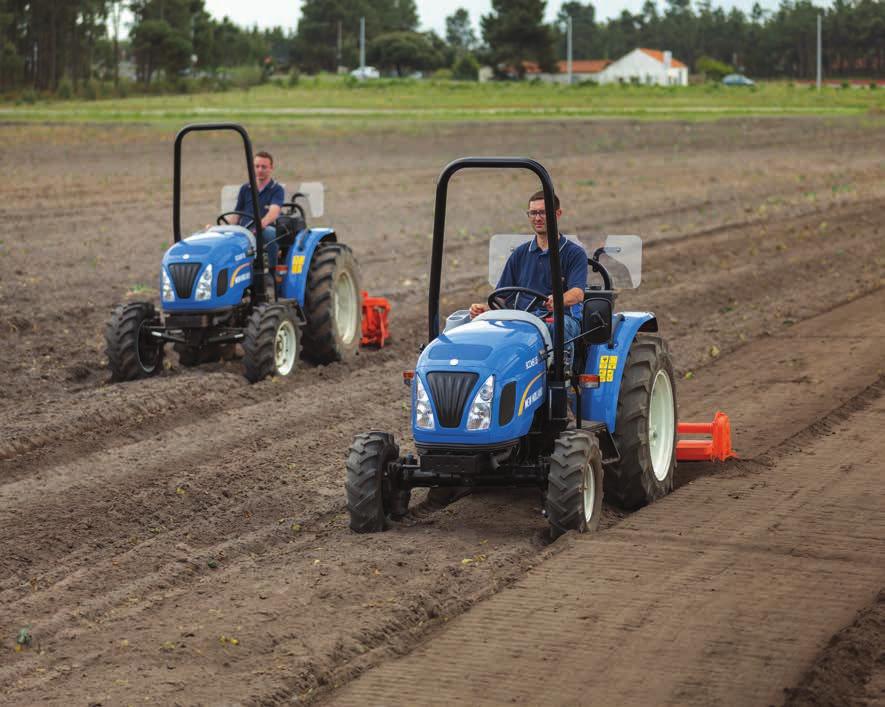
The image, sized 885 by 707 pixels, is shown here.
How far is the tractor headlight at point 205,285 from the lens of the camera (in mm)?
11953

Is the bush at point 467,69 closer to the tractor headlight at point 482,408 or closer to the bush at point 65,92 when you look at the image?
the bush at point 65,92

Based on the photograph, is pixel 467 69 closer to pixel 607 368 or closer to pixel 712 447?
pixel 712 447

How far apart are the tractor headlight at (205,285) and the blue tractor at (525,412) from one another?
4.06 metres

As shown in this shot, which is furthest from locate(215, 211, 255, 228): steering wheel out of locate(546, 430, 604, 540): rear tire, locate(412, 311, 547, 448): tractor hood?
locate(546, 430, 604, 540): rear tire

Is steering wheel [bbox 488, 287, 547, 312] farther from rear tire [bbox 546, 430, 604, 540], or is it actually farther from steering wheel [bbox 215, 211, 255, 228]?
steering wheel [bbox 215, 211, 255, 228]

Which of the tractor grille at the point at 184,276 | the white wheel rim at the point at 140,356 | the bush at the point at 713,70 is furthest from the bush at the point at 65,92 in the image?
the tractor grille at the point at 184,276

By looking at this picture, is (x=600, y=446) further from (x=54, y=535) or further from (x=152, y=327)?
(x=152, y=327)

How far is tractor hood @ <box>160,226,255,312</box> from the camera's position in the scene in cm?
1195

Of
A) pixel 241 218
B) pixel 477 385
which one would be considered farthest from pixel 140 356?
pixel 477 385

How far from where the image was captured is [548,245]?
7836mm

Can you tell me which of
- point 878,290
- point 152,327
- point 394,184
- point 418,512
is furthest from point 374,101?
point 418,512

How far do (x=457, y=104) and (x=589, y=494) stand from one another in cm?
5656

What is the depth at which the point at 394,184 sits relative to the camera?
30.0 meters

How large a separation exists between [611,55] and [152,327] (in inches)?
5912
